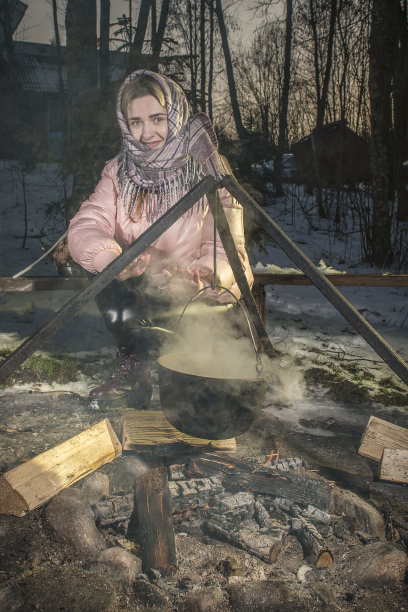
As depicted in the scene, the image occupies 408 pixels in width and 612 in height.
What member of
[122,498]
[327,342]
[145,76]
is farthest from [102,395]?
[327,342]

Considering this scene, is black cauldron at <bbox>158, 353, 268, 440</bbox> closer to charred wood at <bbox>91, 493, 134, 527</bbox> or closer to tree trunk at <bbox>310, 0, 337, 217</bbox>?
charred wood at <bbox>91, 493, 134, 527</bbox>

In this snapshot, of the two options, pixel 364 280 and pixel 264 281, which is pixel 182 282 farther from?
pixel 364 280

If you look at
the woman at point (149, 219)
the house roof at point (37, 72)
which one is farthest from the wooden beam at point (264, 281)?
the house roof at point (37, 72)

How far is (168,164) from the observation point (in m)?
2.73

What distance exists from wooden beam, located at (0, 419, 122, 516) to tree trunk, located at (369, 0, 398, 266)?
6.22 m

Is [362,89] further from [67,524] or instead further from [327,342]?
[67,524]

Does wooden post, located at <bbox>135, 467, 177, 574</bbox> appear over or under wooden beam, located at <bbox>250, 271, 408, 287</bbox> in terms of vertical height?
under

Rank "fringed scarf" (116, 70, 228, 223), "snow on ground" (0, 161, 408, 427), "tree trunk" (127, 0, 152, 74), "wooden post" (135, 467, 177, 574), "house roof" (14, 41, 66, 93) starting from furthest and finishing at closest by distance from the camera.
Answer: "house roof" (14, 41, 66, 93)
"tree trunk" (127, 0, 152, 74)
"snow on ground" (0, 161, 408, 427)
"fringed scarf" (116, 70, 228, 223)
"wooden post" (135, 467, 177, 574)

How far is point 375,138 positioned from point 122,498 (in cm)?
665

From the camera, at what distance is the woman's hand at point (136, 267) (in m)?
2.62

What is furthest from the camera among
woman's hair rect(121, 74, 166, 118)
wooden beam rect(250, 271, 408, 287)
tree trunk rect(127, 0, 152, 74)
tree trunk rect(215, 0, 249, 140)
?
tree trunk rect(215, 0, 249, 140)

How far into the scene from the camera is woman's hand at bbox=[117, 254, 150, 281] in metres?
2.62

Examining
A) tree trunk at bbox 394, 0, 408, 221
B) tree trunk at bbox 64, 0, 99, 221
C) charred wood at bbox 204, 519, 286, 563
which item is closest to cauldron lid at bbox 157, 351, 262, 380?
charred wood at bbox 204, 519, 286, 563

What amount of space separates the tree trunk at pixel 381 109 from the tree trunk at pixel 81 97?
399cm
